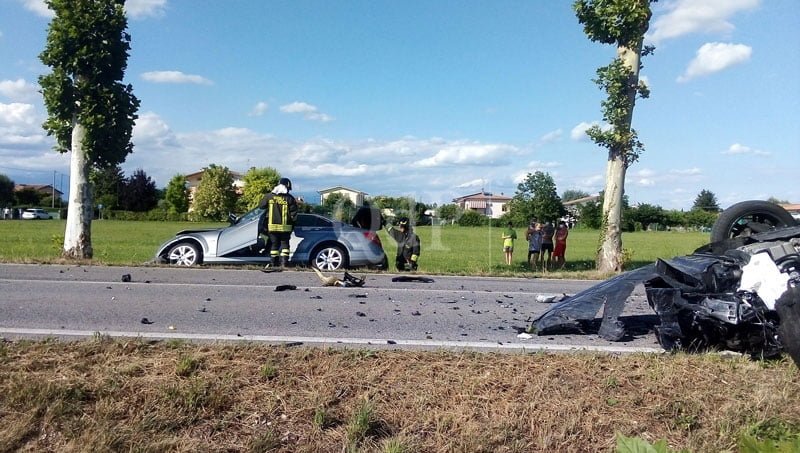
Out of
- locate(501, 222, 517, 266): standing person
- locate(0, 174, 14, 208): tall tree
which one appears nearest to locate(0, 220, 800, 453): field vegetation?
locate(501, 222, 517, 266): standing person

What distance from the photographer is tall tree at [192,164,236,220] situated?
79.0 meters

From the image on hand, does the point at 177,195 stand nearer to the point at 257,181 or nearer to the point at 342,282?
the point at 257,181

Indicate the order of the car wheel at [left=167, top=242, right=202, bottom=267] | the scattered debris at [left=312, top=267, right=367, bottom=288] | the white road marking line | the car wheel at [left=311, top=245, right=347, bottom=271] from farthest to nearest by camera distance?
the car wheel at [left=311, top=245, right=347, bottom=271], the car wheel at [left=167, top=242, right=202, bottom=267], the scattered debris at [left=312, top=267, right=367, bottom=288], the white road marking line

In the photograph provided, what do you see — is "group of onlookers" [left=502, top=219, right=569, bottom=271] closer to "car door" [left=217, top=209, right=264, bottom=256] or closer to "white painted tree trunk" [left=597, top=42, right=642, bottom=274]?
"white painted tree trunk" [left=597, top=42, right=642, bottom=274]

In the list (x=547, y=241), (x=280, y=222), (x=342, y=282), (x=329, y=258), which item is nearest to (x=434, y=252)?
(x=547, y=241)

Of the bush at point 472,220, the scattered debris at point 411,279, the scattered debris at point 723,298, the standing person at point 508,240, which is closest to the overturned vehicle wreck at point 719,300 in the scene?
the scattered debris at point 723,298

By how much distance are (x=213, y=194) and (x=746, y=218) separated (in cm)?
7782

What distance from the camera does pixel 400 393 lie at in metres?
3.68

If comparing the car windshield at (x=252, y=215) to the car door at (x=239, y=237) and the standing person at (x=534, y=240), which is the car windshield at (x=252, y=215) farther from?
the standing person at (x=534, y=240)

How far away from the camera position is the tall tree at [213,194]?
7900 centimetres

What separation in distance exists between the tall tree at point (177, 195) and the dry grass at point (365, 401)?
271 ft

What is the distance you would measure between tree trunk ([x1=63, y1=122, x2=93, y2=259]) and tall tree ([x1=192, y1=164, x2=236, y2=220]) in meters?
67.7

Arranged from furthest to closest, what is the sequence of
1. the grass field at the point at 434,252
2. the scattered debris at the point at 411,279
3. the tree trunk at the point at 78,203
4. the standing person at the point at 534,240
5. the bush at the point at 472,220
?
the bush at the point at 472,220, the standing person at the point at 534,240, the grass field at the point at 434,252, the tree trunk at the point at 78,203, the scattered debris at the point at 411,279

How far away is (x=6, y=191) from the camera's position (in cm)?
8844
